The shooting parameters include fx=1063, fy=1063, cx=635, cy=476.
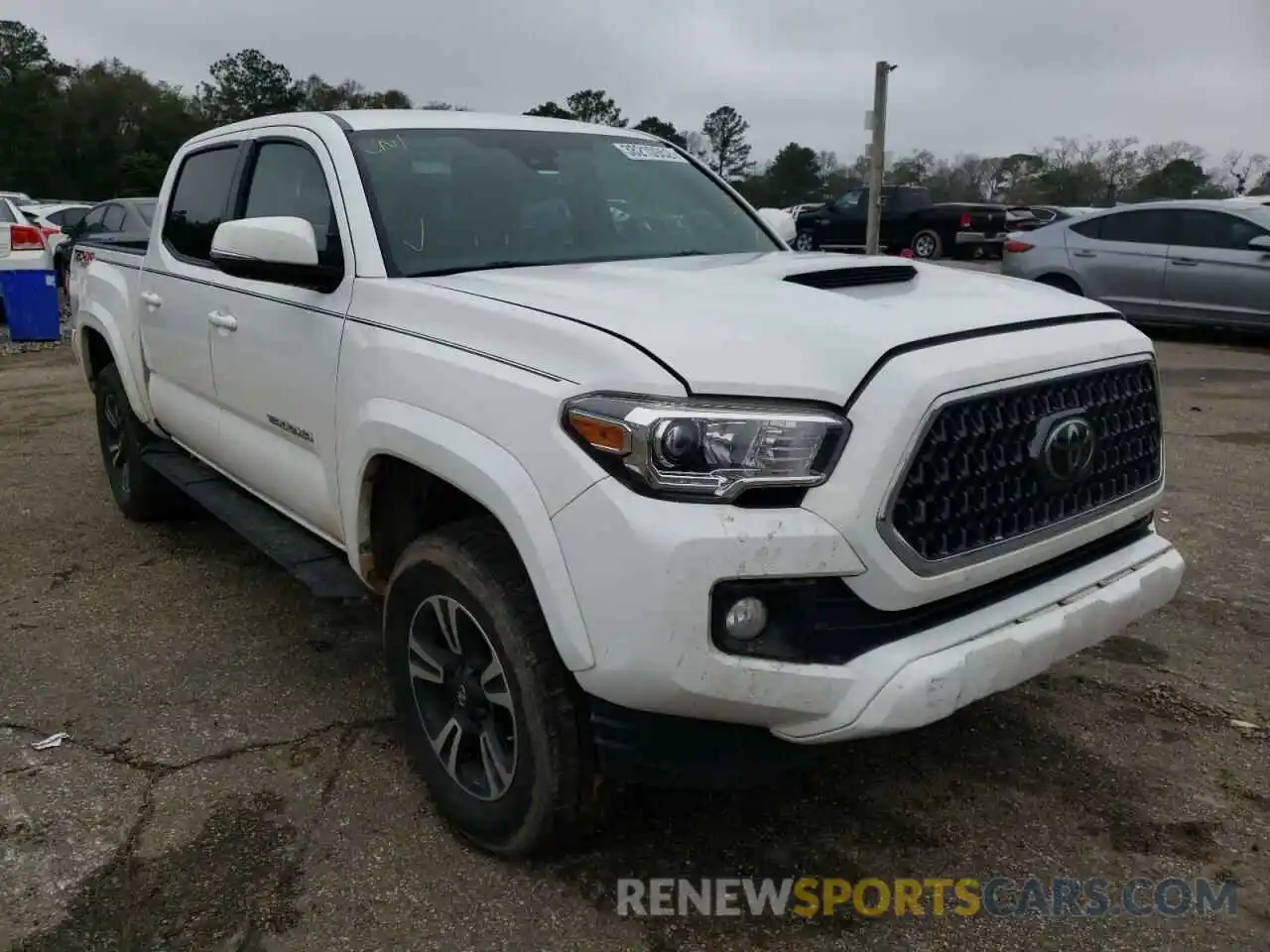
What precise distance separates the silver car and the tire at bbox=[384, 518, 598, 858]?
9560 mm

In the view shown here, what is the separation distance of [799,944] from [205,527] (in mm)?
4096

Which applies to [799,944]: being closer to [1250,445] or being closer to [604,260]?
[604,260]

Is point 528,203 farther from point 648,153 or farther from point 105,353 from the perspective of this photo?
point 105,353

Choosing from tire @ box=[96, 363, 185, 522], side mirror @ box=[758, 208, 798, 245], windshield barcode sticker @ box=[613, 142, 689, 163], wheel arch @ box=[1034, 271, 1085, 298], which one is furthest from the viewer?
wheel arch @ box=[1034, 271, 1085, 298]

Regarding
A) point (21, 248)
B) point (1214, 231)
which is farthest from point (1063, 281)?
point (21, 248)

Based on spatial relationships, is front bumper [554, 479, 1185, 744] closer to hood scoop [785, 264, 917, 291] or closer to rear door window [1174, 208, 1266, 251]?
hood scoop [785, 264, 917, 291]

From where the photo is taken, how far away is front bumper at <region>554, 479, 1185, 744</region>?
2.05 metres

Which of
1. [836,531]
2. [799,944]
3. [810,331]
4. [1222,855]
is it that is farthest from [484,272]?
[1222,855]

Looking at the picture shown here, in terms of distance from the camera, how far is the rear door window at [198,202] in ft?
14.0

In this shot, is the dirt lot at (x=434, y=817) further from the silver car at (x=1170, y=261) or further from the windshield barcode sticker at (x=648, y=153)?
the silver car at (x=1170, y=261)

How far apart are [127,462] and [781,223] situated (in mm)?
3449

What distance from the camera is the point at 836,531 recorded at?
Result: 2.10m

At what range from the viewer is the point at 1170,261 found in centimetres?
1133

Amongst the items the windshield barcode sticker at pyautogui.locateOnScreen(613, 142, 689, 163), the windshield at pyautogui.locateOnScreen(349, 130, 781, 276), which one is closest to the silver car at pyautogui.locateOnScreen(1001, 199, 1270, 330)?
the windshield barcode sticker at pyautogui.locateOnScreen(613, 142, 689, 163)
